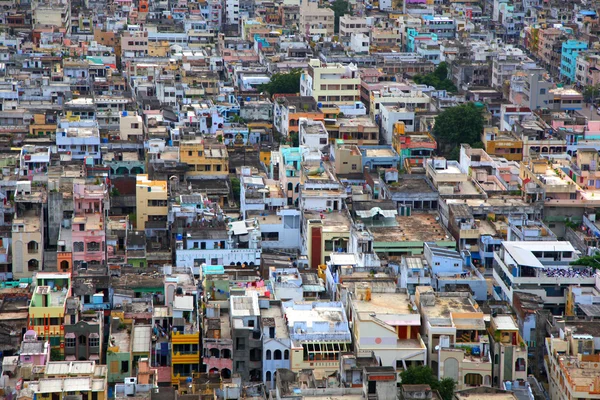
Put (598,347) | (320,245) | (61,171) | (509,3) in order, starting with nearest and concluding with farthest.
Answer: (598,347), (320,245), (61,171), (509,3)

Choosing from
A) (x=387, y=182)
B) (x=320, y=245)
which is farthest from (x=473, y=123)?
(x=320, y=245)

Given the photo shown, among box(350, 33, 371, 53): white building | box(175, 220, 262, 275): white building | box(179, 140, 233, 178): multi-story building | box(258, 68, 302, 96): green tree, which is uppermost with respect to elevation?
box(350, 33, 371, 53): white building

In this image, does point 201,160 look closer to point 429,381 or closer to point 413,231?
point 413,231

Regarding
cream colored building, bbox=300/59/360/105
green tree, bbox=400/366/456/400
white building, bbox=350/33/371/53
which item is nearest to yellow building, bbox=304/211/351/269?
green tree, bbox=400/366/456/400

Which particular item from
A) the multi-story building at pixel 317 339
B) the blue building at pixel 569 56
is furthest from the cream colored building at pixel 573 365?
the blue building at pixel 569 56

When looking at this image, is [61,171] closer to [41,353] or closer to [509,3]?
[41,353]

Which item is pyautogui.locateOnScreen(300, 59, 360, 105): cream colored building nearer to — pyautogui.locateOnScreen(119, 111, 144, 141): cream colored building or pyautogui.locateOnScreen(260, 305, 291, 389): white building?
pyautogui.locateOnScreen(119, 111, 144, 141): cream colored building

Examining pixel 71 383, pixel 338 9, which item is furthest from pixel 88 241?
pixel 338 9
